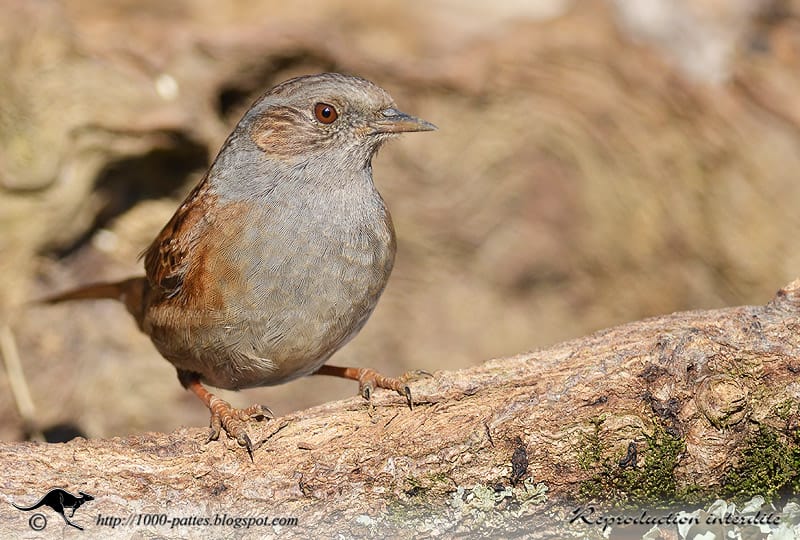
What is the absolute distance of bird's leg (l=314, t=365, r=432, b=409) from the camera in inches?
174

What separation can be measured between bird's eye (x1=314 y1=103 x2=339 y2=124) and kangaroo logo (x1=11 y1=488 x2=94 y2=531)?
89.8 inches

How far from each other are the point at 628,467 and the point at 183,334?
7.86 ft

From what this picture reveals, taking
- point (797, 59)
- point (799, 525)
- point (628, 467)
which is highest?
point (797, 59)

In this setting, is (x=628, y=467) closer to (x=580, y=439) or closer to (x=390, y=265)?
(x=580, y=439)

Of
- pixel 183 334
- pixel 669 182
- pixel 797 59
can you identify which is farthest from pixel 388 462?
pixel 797 59

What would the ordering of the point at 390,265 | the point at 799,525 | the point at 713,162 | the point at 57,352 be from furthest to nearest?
the point at 713,162, the point at 57,352, the point at 390,265, the point at 799,525

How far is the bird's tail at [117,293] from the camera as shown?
5.93 meters

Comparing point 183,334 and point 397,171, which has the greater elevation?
point 397,171

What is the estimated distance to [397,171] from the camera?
27.0ft

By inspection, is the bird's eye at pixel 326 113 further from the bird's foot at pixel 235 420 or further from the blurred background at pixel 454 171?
the blurred background at pixel 454 171

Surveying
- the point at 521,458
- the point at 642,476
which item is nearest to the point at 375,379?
the point at 521,458

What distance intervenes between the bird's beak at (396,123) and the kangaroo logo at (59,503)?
237cm

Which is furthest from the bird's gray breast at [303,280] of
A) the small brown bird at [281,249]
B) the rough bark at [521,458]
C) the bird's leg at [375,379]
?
the rough bark at [521,458]

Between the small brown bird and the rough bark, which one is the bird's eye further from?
the rough bark
